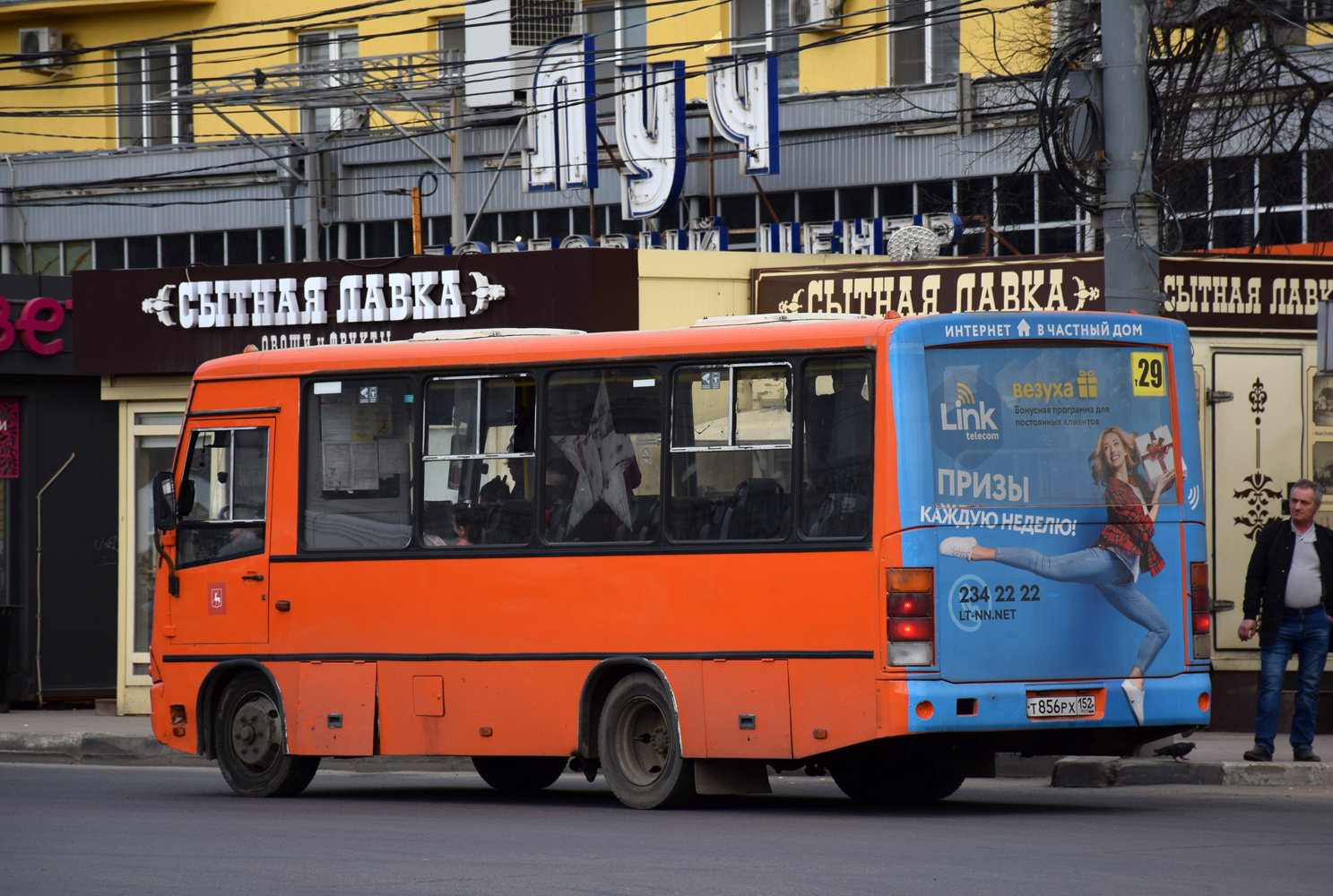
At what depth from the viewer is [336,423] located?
499 inches

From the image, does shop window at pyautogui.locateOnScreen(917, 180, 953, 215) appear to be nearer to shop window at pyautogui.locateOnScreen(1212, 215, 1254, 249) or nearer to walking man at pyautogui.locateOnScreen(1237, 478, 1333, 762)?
shop window at pyautogui.locateOnScreen(1212, 215, 1254, 249)

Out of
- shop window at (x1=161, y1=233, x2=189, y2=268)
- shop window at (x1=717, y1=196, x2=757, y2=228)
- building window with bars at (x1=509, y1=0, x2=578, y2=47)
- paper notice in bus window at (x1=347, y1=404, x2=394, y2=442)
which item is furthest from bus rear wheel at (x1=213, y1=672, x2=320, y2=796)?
shop window at (x1=161, y1=233, x2=189, y2=268)

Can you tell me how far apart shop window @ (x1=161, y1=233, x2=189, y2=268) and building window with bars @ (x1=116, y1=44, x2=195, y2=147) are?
1.96 metres

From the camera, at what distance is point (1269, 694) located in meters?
13.2

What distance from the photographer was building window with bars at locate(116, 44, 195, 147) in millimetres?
35969

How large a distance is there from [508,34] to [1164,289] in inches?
741

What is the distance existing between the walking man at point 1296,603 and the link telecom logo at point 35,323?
1286cm

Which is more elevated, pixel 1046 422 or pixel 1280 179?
pixel 1280 179

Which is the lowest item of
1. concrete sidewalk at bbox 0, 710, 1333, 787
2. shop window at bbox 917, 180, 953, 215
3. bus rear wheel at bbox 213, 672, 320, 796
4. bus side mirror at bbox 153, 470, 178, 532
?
concrete sidewalk at bbox 0, 710, 1333, 787

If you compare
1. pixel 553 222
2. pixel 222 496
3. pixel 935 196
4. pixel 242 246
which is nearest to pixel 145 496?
pixel 222 496

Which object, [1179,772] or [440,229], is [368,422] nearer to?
[1179,772]

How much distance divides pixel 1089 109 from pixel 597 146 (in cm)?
1637

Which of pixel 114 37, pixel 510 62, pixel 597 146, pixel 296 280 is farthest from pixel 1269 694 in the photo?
pixel 114 37

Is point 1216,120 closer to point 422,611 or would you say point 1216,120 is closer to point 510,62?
point 422,611
